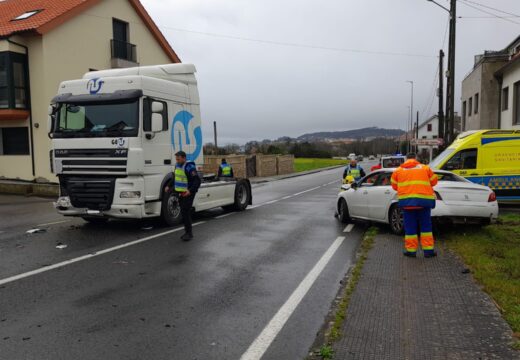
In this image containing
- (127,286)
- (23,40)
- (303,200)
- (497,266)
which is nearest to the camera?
(127,286)

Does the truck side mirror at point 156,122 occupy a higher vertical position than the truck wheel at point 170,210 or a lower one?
higher

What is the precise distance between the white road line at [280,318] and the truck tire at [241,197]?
6410mm

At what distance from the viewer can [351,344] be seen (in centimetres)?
382

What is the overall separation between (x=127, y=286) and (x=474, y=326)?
393cm

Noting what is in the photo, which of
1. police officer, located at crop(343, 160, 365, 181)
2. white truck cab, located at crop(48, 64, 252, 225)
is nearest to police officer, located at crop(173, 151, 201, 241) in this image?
white truck cab, located at crop(48, 64, 252, 225)

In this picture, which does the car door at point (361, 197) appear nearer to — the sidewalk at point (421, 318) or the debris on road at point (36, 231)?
the sidewalk at point (421, 318)

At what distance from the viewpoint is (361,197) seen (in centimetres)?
1012

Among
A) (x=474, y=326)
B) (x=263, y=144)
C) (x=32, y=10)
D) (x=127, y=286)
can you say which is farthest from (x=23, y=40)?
(x=263, y=144)

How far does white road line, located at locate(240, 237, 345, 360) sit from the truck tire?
6410 mm

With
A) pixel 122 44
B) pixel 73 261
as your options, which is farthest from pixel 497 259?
pixel 122 44

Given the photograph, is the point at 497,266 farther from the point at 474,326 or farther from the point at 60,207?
the point at 60,207

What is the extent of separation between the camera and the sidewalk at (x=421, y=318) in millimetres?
3664

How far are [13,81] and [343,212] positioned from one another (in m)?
16.2

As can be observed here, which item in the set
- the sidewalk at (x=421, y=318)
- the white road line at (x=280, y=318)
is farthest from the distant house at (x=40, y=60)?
the sidewalk at (x=421, y=318)
